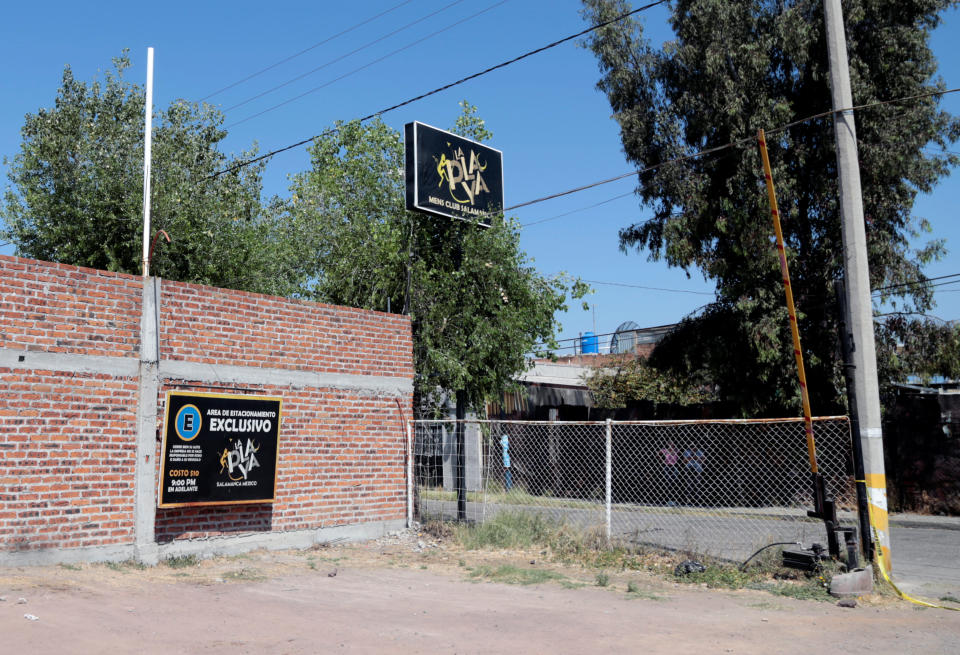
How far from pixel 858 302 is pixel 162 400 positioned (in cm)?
832

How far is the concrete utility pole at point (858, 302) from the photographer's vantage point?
8.99 meters

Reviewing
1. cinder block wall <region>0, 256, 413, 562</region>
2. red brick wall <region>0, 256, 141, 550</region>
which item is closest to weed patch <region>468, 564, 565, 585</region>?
cinder block wall <region>0, 256, 413, 562</region>

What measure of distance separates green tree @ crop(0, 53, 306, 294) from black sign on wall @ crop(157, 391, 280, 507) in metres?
11.7

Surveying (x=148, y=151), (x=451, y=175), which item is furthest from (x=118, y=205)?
(x=451, y=175)

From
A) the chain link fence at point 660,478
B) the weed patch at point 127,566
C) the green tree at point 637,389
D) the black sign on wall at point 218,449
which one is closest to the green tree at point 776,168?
the chain link fence at point 660,478

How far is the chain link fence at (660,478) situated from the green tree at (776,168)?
1.26 metres

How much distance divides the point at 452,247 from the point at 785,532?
26.0ft

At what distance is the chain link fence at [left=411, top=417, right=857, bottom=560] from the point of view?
1345 centimetres

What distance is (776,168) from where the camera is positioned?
60.1 feet

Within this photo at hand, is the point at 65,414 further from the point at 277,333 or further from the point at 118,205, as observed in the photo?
the point at 118,205

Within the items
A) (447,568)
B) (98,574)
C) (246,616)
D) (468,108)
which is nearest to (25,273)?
(98,574)

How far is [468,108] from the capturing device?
62.9 feet

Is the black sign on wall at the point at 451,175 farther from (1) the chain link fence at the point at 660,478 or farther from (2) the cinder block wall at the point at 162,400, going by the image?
(1) the chain link fence at the point at 660,478

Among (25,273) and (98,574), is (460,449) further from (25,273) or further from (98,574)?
(25,273)
